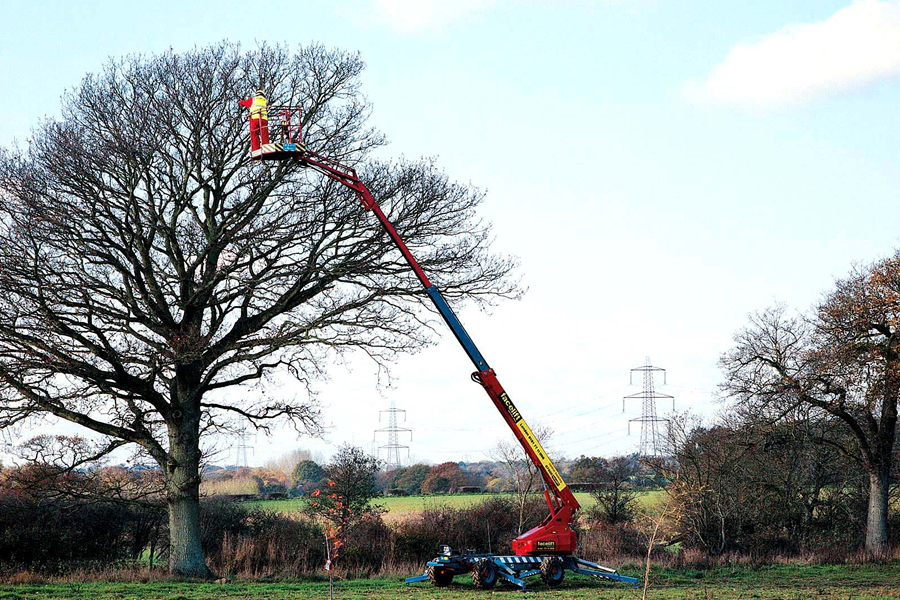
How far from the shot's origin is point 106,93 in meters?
21.6

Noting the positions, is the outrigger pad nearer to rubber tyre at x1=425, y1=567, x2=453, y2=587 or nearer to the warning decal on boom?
the warning decal on boom

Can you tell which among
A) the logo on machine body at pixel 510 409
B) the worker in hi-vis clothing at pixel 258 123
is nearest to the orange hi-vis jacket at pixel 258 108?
the worker in hi-vis clothing at pixel 258 123

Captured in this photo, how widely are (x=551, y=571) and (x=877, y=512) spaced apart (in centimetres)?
1413

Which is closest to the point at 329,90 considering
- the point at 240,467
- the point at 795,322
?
the point at 795,322

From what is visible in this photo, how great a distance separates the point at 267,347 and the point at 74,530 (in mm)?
7527

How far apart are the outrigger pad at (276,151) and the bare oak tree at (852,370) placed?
17.2m

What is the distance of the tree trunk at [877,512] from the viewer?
2745cm

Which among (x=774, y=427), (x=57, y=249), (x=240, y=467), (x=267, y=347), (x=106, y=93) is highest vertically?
(x=106, y=93)

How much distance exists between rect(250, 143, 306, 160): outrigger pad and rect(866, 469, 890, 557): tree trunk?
70.2 ft

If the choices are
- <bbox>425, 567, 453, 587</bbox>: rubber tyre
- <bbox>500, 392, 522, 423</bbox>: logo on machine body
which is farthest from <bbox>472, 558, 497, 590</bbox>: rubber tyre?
<bbox>500, 392, 522, 423</bbox>: logo on machine body

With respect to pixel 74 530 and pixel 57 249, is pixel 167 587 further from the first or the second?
pixel 57 249

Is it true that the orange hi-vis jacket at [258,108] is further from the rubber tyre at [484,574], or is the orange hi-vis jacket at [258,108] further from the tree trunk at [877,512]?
the tree trunk at [877,512]

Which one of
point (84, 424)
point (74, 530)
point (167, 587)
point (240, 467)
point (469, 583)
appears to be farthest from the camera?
point (240, 467)

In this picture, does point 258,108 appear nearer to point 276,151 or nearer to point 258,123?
point 258,123
